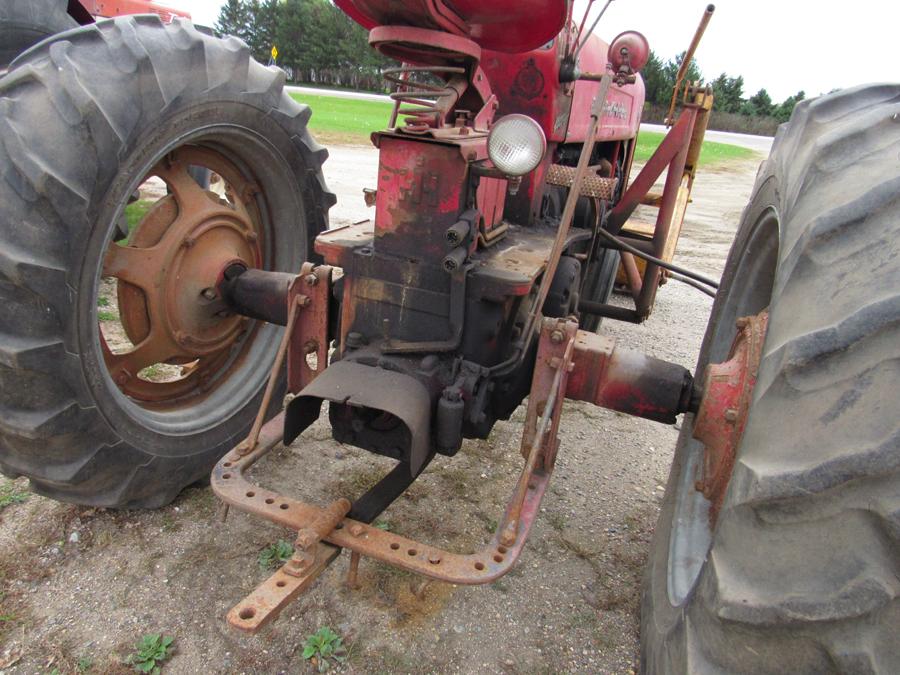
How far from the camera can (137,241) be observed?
2.56m

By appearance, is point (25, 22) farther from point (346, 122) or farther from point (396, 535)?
point (346, 122)

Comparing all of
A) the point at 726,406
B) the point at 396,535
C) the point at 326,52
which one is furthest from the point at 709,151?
the point at 326,52

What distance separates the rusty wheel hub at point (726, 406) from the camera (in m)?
1.72

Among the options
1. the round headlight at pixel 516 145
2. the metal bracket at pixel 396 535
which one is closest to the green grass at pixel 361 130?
the round headlight at pixel 516 145

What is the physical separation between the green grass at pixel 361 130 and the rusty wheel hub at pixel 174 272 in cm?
1172

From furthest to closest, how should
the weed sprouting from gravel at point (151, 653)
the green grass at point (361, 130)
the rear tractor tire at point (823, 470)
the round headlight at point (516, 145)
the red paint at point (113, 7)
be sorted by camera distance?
the green grass at point (361, 130) < the red paint at point (113, 7) < the weed sprouting from gravel at point (151, 653) < the round headlight at point (516, 145) < the rear tractor tire at point (823, 470)

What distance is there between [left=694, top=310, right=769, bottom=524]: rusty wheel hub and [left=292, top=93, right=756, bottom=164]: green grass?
42.8ft

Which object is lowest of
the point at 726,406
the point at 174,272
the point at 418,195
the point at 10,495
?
the point at 10,495

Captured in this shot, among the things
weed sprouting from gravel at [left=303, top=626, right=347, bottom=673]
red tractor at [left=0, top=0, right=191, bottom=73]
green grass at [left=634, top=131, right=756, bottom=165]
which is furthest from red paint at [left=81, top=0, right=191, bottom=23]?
green grass at [left=634, top=131, right=756, bottom=165]

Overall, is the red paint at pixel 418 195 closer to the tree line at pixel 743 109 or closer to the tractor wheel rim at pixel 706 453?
the tractor wheel rim at pixel 706 453

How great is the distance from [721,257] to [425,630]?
7349 mm

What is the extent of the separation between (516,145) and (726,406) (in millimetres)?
959

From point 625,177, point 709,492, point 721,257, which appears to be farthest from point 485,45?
point 721,257

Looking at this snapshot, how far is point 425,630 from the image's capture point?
2.17 meters
